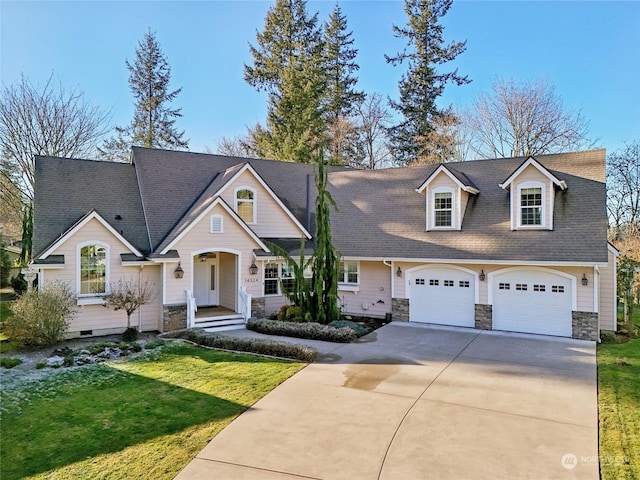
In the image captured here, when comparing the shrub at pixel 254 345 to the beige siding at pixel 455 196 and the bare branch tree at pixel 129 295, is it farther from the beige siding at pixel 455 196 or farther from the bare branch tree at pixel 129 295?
the beige siding at pixel 455 196

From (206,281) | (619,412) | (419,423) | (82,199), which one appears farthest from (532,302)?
(82,199)

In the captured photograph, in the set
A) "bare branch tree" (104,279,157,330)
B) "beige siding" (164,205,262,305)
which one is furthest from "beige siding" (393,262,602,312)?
"bare branch tree" (104,279,157,330)

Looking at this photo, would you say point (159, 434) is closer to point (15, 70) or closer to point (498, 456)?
point (498, 456)

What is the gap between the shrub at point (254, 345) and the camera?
11133 mm

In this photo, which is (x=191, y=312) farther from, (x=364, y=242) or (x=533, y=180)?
(x=533, y=180)

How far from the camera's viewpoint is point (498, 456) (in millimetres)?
5953

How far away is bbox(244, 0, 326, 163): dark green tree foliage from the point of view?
100 feet

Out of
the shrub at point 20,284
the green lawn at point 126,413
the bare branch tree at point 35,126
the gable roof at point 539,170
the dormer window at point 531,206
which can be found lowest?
the green lawn at point 126,413

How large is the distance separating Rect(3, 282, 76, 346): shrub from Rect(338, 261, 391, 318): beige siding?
10410mm

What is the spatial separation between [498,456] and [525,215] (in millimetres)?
11119

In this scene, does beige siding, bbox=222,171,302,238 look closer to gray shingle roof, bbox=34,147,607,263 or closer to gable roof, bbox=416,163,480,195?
gray shingle roof, bbox=34,147,607,263


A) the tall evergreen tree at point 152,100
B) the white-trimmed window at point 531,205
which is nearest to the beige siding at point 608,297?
the white-trimmed window at point 531,205

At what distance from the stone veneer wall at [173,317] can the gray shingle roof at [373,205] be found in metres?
2.66

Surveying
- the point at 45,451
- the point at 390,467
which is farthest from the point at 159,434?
the point at 390,467
